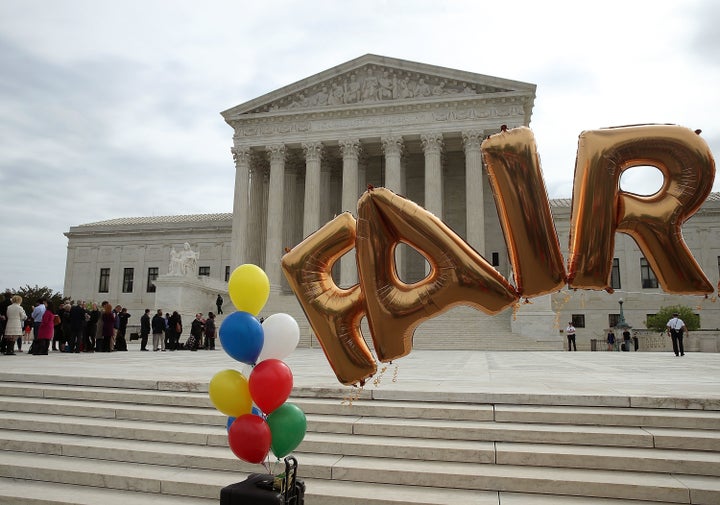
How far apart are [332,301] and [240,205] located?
132ft

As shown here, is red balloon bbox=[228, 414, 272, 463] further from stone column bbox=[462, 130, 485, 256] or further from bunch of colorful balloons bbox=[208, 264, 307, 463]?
stone column bbox=[462, 130, 485, 256]

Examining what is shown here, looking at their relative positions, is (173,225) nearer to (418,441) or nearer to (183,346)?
(183,346)

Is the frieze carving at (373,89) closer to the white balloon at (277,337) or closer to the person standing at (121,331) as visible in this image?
the person standing at (121,331)

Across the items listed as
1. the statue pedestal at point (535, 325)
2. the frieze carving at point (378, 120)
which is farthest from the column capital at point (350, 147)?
the statue pedestal at point (535, 325)

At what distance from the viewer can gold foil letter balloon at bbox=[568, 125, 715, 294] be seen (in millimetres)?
2867

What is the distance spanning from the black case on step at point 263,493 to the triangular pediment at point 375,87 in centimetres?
3864

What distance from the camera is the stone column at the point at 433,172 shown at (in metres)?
38.6

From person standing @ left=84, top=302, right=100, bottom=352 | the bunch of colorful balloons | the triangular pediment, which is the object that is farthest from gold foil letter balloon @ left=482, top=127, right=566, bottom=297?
the triangular pediment

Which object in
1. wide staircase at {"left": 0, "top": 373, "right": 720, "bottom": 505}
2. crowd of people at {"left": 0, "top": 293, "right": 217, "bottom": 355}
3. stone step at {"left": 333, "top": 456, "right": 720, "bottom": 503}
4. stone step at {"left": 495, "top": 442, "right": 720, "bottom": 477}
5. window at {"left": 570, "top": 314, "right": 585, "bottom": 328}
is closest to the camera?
stone step at {"left": 333, "top": 456, "right": 720, "bottom": 503}

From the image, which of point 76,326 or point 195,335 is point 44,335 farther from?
point 195,335

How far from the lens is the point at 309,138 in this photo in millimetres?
41906

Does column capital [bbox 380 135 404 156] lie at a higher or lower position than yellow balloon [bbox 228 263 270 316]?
higher

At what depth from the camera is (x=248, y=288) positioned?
3.90m

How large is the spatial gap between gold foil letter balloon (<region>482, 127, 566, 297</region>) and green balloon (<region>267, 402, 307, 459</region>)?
1.92 m
